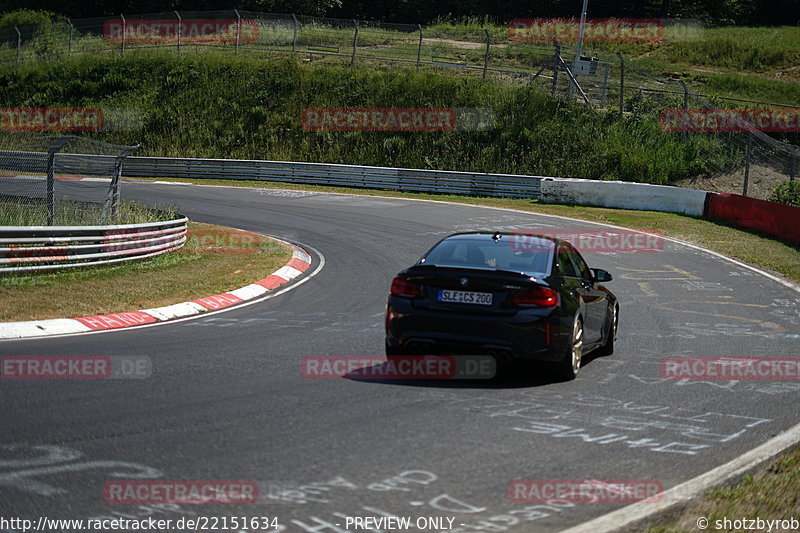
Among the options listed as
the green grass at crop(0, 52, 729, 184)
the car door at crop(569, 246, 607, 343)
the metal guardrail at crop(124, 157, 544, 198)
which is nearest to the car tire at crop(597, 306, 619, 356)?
the car door at crop(569, 246, 607, 343)

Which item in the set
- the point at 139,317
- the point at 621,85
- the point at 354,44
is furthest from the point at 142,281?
the point at 354,44

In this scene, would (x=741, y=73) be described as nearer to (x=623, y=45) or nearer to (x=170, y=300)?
(x=623, y=45)

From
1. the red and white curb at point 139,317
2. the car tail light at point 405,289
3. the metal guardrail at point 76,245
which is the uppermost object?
the car tail light at point 405,289

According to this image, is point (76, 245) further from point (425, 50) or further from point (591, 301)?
point (425, 50)

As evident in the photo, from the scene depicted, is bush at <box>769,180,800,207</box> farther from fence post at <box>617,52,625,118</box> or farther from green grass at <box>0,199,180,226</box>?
green grass at <box>0,199,180,226</box>

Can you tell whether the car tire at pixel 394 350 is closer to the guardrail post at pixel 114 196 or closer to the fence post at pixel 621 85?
the guardrail post at pixel 114 196

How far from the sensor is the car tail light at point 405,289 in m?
8.70

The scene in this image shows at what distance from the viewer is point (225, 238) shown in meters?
21.2

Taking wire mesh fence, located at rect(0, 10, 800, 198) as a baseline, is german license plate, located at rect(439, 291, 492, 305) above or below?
below

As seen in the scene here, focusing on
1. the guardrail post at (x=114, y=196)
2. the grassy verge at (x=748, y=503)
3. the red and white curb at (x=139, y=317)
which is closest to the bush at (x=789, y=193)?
the red and white curb at (x=139, y=317)

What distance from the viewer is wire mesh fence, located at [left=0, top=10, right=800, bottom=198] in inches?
1432

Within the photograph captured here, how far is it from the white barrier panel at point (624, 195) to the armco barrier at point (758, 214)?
2.72ft

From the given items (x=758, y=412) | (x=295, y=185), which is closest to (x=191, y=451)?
(x=758, y=412)

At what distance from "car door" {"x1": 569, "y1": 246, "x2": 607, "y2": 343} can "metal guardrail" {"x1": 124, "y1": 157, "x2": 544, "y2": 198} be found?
22.9 metres
